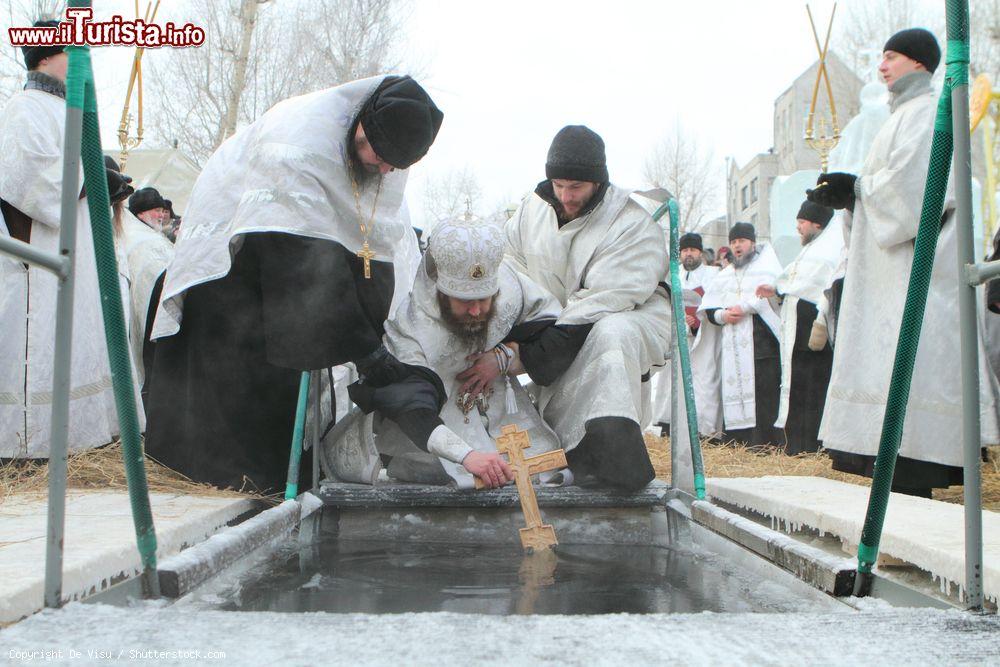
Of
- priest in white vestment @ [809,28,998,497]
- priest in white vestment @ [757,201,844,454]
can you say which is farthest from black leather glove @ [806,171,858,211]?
priest in white vestment @ [757,201,844,454]

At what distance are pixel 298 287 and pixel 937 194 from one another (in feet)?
6.64

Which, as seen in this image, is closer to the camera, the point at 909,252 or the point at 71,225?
the point at 71,225

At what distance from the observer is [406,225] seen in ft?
13.1

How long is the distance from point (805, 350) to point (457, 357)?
365cm

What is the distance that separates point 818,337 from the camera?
6.02 m

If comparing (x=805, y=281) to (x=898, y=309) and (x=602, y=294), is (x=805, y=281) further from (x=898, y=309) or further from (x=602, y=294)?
(x=602, y=294)

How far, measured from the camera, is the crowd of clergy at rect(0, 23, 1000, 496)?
128 inches

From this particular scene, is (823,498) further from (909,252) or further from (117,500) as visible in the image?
(117,500)

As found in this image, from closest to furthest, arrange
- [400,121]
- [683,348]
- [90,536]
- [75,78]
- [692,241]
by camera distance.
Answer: [75,78] < [90,536] < [400,121] < [683,348] < [692,241]

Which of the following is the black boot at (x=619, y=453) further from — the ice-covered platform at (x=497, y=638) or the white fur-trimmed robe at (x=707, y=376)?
the white fur-trimmed robe at (x=707, y=376)

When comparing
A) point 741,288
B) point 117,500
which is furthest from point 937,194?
point 741,288

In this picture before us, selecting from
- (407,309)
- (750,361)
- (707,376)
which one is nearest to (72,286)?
(407,309)

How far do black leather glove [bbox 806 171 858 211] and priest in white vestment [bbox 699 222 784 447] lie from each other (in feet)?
10.5

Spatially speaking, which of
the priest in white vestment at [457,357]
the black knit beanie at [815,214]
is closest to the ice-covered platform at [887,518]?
the priest in white vestment at [457,357]
